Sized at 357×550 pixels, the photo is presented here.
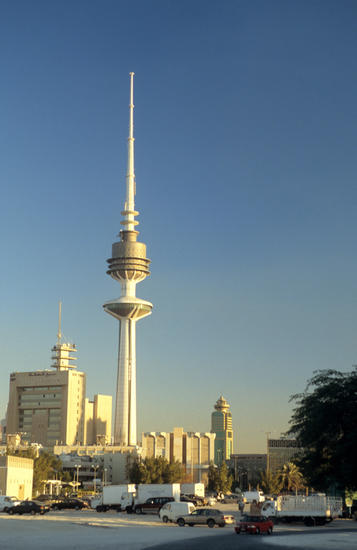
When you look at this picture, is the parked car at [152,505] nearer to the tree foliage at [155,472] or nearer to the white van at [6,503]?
the white van at [6,503]

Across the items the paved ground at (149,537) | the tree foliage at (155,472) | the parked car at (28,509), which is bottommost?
the paved ground at (149,537)

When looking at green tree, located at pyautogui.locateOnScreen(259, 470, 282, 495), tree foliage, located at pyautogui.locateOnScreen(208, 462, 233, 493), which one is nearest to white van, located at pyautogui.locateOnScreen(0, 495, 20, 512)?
green tree, located at pyautogui.locateOnScreen(259, 470, 282, 495)

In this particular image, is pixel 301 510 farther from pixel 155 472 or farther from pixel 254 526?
pixel 155 472

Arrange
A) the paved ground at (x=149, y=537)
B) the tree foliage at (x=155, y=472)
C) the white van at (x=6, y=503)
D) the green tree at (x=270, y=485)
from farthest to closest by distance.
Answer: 1. the green tree at (x=270, y=485)
2. the tree foliage at (x=155, y=472)
3. the white van at (x=6, y=503)
4. the paved ground at (x=149, y=537)

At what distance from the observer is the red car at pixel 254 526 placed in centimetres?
4862

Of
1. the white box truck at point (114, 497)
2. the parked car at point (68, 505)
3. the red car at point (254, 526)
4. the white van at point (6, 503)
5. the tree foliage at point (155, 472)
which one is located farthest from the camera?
the tree foliage at point (155, 472)

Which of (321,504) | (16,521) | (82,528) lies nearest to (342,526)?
(321,504)

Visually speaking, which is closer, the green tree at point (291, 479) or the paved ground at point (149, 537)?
the paved ground at point (149, 537)

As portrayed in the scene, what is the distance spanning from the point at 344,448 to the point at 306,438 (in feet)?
17.8

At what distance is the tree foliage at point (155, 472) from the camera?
146125 mm

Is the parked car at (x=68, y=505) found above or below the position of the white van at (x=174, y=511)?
below

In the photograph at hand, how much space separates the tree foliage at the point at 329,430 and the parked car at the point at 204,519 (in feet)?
45.9

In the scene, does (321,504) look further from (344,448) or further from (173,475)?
(173,475)

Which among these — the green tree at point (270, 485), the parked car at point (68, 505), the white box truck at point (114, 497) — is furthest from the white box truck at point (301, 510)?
the green tree at point (270, 485)
